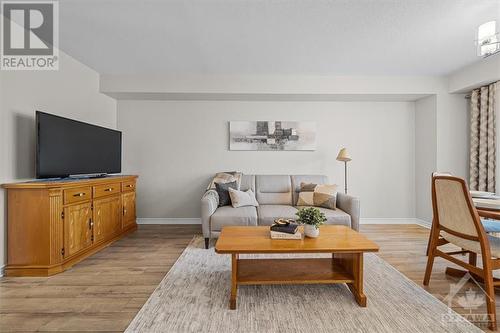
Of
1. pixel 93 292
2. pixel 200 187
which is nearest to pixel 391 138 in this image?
pixel 200 187

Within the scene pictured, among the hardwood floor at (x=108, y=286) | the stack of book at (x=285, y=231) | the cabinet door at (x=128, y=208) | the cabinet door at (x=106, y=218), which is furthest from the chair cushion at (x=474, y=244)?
the cabinet door at (x=128, y=208)

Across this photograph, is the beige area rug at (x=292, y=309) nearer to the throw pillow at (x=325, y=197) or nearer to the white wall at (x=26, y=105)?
the throw pillow at (x=325, y=197)

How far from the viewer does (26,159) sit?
270 cm

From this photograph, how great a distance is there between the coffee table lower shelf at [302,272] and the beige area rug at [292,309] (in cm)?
15

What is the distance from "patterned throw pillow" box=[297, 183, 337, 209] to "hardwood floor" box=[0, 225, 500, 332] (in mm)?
886

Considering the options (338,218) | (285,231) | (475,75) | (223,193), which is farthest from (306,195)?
(475,75)

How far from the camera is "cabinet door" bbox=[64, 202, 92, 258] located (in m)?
2.62

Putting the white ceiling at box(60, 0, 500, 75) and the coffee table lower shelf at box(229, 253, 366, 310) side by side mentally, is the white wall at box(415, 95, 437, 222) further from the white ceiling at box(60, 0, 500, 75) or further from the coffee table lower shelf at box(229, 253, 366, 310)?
the coffee table lower shelf at box(229, 253, 366, 310)

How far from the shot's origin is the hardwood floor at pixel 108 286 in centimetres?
180

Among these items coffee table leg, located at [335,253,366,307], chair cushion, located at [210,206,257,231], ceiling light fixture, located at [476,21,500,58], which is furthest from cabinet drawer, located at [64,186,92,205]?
ceiling light fixture, located at [476,21,500,58]

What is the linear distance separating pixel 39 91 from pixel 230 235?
276 cm

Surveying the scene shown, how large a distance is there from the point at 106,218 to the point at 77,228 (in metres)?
0.56

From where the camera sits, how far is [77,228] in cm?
277

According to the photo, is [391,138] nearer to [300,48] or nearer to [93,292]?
[300,48]
